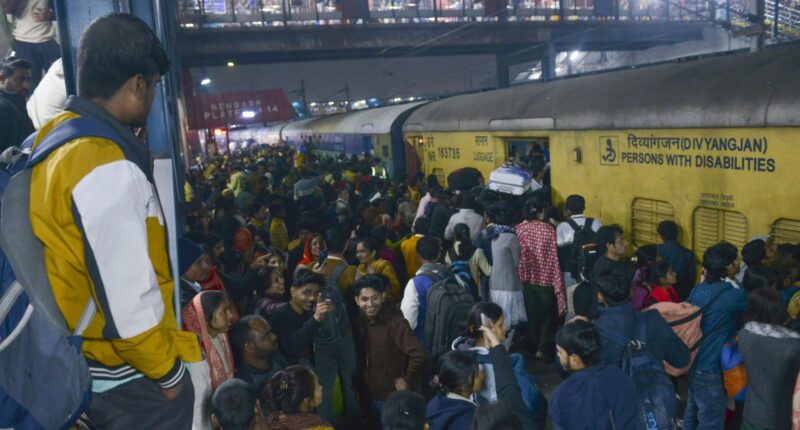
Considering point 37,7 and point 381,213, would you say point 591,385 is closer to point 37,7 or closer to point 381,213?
point 37,7

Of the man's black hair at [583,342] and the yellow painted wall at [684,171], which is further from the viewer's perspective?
the yellow painted wall at [684,171]

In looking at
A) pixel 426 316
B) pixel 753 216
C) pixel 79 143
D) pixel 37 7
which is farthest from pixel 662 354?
pixel 37 7

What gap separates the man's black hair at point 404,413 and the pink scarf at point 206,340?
99 cm

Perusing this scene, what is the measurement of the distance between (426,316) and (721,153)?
333cm

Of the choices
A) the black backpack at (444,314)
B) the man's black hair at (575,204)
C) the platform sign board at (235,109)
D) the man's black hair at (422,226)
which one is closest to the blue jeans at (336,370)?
the black backpack at (444,314)

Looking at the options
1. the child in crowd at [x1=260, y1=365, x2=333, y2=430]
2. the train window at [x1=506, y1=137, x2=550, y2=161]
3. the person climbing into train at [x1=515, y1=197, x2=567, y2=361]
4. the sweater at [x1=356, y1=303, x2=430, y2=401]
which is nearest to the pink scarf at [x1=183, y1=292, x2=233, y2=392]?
the child in crowd at [x1=260, y1=365, x2=333, y2=430]

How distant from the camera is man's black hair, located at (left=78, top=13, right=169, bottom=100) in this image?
1.98 m

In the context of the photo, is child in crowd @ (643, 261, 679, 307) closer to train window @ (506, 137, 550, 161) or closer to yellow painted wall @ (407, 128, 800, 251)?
yellow painted wall @ (407, 128, 800, 251)

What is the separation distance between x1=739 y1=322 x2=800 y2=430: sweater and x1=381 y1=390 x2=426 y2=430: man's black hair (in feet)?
6.62

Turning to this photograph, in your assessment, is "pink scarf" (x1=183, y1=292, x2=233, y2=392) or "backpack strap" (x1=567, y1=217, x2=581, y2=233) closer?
"pink scarf" (x1=183, y1=292, x2=233, y2=392)

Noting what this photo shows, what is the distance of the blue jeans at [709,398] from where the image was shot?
4168 mm

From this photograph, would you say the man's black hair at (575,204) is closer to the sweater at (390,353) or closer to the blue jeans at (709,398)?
the blue jeans at (709,398)

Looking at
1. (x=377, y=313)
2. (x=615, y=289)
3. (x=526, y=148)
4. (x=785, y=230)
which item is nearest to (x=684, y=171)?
(x=785, y=230)

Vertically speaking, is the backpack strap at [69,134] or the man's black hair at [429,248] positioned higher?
the backpack strap at [69,134]
